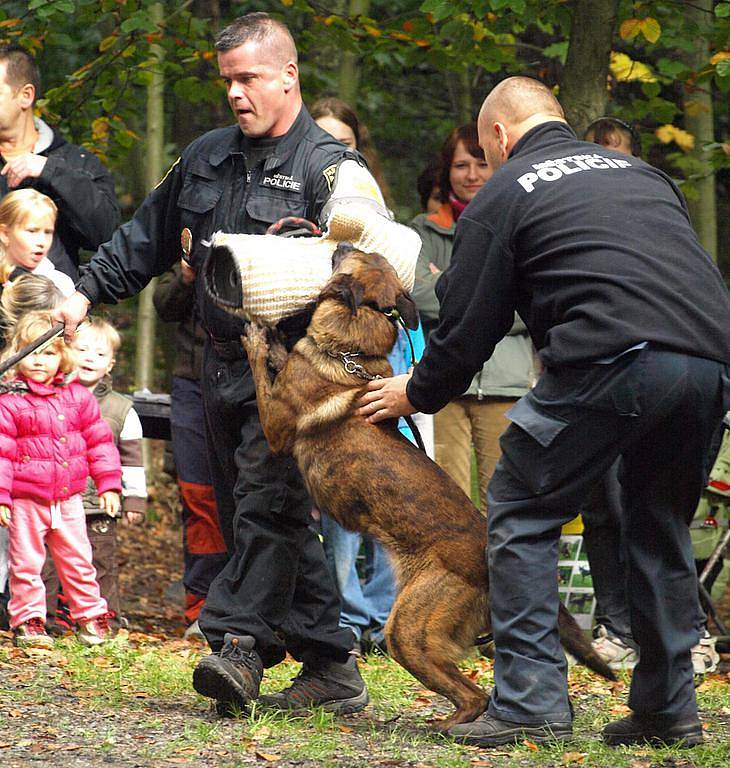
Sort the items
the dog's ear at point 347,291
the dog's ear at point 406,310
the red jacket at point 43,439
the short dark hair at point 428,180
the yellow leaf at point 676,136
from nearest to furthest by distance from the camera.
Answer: the dog's ear at point 347,291
the dog's ear at point 406,310
the red jacket at point 43,439
the short dark hair at point 428,180
the yellow leaf at point 676,136

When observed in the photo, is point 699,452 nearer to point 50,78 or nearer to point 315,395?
point 315,395

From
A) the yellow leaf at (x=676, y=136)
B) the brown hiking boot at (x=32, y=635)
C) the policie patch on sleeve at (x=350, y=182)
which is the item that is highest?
the yellow leaf at (x=676, y=136)

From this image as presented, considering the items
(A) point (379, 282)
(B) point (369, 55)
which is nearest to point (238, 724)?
(A) point (379, 282)

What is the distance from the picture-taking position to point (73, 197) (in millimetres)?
7305

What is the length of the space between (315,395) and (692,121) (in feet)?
25.7

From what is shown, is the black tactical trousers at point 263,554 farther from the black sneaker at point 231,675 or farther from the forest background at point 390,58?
the forest background at point 390,58

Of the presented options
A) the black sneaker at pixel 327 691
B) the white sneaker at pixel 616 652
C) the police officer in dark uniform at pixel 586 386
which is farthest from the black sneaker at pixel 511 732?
the white sneaker at pixel 616 652

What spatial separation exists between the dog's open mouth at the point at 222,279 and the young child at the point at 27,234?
7.24 ft

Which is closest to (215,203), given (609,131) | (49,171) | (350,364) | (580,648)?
(350,364)

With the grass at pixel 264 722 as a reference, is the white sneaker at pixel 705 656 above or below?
below

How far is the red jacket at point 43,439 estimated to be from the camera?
22.4 ft

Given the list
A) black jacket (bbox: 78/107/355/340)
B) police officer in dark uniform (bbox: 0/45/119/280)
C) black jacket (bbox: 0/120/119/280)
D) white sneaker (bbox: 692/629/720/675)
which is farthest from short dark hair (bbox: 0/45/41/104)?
white sneaker (bbox: 692/629/720/675)

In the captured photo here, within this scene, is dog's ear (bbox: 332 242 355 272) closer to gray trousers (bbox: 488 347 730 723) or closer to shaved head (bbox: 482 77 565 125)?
shaved head (bbox: 482 77 565 125)

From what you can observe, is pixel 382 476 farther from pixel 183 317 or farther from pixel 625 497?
pixel 183 317
